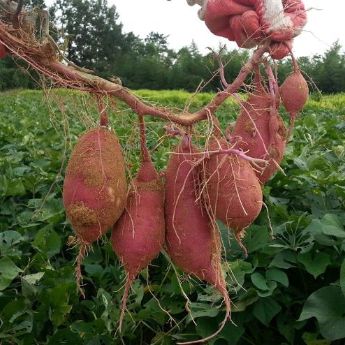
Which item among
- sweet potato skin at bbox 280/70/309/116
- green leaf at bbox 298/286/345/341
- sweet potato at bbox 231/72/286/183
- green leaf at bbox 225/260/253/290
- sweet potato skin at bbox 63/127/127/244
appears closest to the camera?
sweet potato skin at bbox 63/127/127/244

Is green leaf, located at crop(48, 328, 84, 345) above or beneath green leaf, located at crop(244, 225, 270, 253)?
beneath

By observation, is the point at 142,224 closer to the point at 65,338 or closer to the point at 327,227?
the point at 327,227

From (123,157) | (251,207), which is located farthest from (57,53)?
(251,207)

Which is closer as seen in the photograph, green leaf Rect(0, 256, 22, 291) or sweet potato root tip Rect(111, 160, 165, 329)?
sweet potato root tip Rect(111, 160, 165, 329)

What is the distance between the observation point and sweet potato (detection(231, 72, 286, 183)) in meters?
1.32

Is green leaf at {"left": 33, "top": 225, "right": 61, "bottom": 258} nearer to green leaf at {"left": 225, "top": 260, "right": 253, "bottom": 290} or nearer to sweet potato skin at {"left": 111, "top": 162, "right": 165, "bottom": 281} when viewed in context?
green leaf at {"left": 225, "top": 260, "right": 253, "bottom": 290}

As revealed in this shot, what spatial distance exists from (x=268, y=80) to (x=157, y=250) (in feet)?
1.62

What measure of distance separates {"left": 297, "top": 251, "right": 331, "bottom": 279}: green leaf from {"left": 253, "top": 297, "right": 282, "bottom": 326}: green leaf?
18 centimetres

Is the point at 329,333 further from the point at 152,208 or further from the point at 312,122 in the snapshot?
the point at 312,122

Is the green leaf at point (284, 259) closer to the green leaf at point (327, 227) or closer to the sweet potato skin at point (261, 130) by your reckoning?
the green leaf at point (327, 227)

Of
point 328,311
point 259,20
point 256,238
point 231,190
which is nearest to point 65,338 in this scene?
point 256,238

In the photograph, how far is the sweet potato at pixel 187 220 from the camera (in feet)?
3.95

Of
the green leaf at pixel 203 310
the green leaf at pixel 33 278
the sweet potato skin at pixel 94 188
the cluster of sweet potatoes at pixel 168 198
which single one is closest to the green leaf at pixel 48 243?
the green leaf at pixel 33 278

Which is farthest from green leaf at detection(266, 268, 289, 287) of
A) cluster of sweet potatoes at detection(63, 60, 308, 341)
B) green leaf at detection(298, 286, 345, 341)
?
cluster of sweet potatoes at detection(63, 60, 308, 341)
